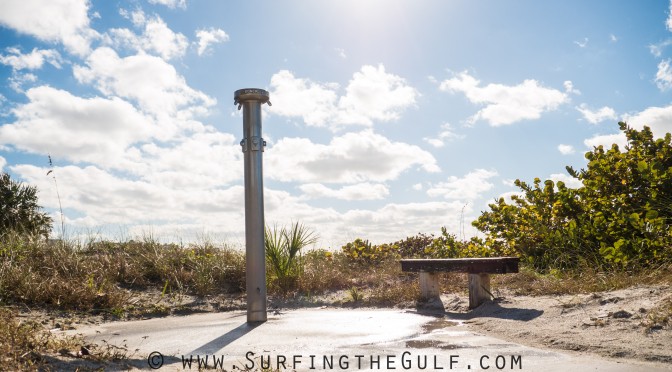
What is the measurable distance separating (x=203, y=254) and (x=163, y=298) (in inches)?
68.8

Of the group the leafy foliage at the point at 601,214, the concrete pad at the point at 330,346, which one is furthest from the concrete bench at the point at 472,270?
the leafy foliage at the point at 601,214

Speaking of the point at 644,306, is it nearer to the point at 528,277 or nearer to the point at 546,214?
the point at 528,277

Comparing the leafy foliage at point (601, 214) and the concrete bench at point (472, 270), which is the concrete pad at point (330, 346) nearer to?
the concrete bench at point (472, 270)

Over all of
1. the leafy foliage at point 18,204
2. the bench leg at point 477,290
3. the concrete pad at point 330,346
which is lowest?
the concrete pad at point 330,346

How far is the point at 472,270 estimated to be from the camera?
19.4 ft

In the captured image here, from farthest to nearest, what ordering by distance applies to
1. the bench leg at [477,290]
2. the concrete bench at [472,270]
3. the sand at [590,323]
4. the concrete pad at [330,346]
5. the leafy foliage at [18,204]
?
the leafy foliage at [18,204], the bench leg at [477,290], the concrete bench at [472,270], the sand at [590,323], the concrete pad at [330,346]

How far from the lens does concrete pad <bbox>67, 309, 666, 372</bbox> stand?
3.39 metres

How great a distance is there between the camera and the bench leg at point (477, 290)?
5914 mm

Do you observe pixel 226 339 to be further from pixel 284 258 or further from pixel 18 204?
pixel 18 204

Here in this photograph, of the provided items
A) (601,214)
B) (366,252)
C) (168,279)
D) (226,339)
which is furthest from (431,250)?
(226,339)

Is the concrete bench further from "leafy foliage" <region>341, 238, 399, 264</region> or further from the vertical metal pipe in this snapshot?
"leafy foliage" <region>341, 238, 399, 264</region>

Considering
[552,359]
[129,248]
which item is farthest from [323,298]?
Answer: [552,359]

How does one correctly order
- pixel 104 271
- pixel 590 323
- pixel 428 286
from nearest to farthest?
1. pixel 590 323
2. pixel 428 286
3. pixel 104 271

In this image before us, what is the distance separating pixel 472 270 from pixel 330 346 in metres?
2.46
